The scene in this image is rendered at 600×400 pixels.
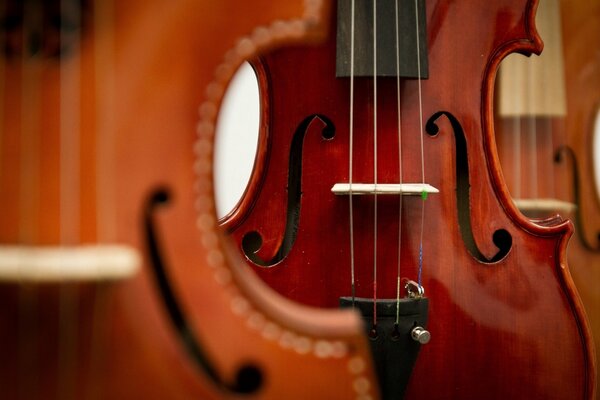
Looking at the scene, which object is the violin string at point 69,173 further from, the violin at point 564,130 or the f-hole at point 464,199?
the violin at point 564,130

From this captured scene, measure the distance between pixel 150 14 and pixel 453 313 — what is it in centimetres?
62

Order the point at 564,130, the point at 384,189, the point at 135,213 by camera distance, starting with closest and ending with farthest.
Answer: the point at 135,213, the point at 384,189, the point at 564,130

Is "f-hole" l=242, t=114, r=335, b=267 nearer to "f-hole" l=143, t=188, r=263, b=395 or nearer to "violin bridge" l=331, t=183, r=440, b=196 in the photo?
"violin bridge" l=331, t=183, r=440, b=196

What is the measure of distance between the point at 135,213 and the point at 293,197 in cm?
47

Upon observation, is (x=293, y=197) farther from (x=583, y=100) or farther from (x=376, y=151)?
(x=583, y=100)

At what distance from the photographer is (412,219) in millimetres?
855

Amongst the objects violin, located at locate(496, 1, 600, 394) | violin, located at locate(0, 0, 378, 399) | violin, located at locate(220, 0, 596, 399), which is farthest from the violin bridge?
violin, located at locate(496, 1, 600, 394)

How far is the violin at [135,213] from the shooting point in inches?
17.1

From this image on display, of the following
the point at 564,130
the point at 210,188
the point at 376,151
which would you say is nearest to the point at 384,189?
the point at 376,151

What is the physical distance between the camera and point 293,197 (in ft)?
2.93

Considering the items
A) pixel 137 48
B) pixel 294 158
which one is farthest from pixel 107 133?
pixel 294 158

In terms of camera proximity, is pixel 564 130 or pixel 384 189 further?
pixel 564 130

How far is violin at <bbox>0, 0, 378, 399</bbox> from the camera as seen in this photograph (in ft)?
1.42

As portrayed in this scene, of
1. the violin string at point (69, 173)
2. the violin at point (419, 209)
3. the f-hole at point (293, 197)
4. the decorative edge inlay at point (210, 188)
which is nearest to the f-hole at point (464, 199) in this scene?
the violin at point (419, 209)
